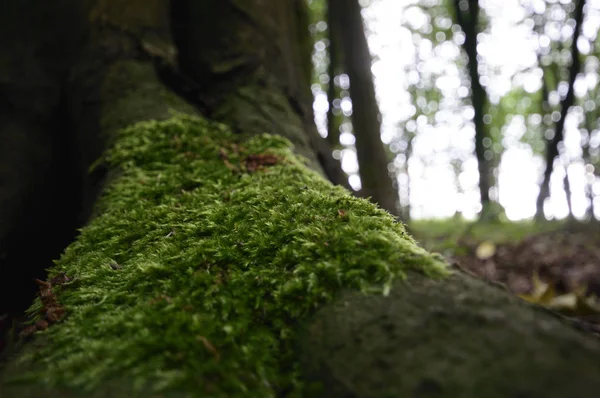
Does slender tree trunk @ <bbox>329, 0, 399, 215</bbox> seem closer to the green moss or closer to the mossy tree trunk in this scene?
the mossy tree trunk

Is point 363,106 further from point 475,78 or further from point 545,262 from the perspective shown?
point 475,78

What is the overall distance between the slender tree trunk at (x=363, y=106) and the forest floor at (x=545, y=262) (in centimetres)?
88

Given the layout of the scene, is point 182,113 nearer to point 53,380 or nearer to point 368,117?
point 53,380

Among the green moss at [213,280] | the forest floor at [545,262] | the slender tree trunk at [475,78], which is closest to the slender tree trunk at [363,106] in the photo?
the forest floor at [545,262]

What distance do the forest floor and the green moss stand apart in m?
1.30

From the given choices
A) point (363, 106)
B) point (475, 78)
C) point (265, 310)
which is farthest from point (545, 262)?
point (475, 78)

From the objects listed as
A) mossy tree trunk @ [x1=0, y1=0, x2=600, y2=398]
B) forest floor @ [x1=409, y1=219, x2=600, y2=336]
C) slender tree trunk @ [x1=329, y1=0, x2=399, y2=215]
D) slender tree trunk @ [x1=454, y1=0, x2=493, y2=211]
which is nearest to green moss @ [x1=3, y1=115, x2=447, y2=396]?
mossy tree trunk @ [x1=0, y1=0, x2=600, y2=398]

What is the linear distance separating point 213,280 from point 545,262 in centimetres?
500

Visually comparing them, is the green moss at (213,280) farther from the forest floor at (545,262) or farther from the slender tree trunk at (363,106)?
the slender tree trunk at (363,106)

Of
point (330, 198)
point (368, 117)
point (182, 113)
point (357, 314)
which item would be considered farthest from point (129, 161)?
point (368, 117)

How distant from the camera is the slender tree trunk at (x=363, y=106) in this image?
5.11m

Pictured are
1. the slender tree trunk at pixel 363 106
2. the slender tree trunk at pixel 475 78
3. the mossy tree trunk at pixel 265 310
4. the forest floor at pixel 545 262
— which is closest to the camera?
the mossy tree trunk at pixel 265 310

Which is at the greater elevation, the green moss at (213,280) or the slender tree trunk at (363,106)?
the slender tree trunk at (363,106)

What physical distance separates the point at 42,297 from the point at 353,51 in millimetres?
4687
